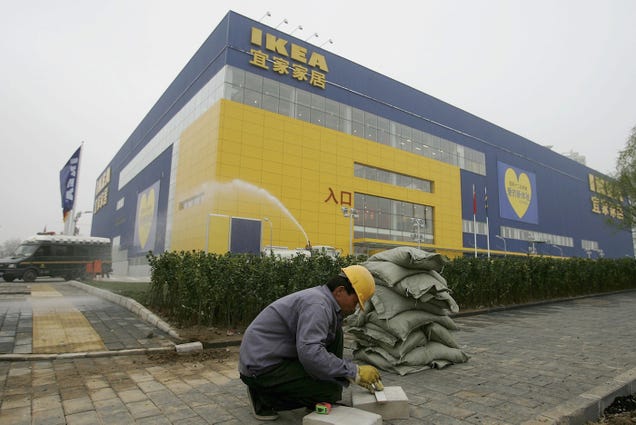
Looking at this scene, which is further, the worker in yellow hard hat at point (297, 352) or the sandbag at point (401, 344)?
the sandbag at point (401, 344)

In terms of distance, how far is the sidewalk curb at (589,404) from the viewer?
274 centimetres

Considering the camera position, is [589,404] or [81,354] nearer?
[589,404]

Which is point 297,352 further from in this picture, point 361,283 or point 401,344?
point 401,344

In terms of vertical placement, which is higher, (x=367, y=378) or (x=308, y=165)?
(x=308, y=165)

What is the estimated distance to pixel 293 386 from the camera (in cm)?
265

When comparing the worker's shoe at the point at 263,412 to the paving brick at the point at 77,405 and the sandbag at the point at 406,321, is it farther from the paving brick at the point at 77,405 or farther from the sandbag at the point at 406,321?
the sandbag at the point at 406,321

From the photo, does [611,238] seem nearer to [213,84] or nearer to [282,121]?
[282,121]

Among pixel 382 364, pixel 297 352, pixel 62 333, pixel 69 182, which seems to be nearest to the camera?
pixel 297 352

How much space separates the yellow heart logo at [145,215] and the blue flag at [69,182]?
1136 centimetres

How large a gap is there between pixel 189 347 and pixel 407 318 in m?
3.14

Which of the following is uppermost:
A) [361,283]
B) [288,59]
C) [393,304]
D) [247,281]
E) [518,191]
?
[288,59]

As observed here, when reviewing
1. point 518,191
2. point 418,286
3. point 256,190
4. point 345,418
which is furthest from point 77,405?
point 518,191

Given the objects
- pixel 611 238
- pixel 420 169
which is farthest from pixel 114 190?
pixel 611 238

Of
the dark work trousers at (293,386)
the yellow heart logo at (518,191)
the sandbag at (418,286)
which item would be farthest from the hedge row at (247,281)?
the yellow heart logo at (518,191)
